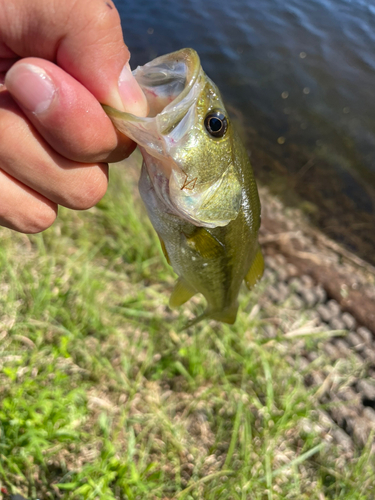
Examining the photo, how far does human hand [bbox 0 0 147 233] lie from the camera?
46.3 inches

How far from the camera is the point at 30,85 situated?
1.15m

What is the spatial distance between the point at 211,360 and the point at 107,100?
2365 millimetres

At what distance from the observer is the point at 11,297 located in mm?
2967

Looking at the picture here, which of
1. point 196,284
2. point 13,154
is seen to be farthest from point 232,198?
point 13,154

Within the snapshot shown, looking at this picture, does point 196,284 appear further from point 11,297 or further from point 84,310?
point 11,297

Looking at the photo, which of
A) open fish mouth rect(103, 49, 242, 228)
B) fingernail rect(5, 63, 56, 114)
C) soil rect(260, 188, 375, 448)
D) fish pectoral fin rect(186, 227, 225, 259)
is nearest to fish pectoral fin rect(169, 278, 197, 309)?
fish pectoral fin rect(186, 227, 225, 259)

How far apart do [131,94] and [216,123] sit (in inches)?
15.1

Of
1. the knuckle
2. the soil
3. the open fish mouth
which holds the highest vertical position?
the open fish mouth

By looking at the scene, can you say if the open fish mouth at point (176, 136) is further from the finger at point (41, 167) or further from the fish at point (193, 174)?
the finger at point (41, 167)

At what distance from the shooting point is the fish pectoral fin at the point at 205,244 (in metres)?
1.81

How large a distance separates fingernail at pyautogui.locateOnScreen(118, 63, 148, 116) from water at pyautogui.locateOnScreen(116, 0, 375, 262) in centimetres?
481

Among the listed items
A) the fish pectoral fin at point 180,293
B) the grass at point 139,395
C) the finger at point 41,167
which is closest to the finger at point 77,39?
the finger at point 41,167

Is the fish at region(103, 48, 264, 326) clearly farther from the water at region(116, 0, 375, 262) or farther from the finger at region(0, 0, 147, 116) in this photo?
the water at region(116, 0, 375, 262)

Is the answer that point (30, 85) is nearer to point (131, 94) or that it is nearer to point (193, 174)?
point (131, 94)
